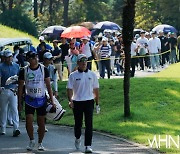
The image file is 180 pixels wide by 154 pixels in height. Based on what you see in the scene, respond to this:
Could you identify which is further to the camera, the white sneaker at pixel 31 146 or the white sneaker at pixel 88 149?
the white sneaker at pixel 31 146

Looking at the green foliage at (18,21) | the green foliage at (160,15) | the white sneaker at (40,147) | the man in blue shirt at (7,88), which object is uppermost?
the green foliage at (160,15)

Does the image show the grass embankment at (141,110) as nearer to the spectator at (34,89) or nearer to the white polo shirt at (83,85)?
the white polo shirt at (83,85)

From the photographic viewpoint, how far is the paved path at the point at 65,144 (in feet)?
39.6

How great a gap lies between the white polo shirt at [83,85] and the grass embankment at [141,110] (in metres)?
1.67

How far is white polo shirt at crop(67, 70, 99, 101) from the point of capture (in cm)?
1188

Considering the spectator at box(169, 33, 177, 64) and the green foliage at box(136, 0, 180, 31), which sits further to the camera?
the green foliage at box(136, 0, 180, 31)

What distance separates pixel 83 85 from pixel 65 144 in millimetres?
1603

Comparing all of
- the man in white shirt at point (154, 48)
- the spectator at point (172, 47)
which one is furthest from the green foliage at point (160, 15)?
the man in white shirt at point (154, 48)

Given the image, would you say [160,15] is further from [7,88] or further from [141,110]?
[7,88]

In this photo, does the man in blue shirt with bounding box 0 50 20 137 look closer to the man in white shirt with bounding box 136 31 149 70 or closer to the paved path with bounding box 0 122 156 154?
the paved path with bounding box 0 122 156 154

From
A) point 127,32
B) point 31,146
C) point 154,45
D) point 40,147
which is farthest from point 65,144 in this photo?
point 154,45

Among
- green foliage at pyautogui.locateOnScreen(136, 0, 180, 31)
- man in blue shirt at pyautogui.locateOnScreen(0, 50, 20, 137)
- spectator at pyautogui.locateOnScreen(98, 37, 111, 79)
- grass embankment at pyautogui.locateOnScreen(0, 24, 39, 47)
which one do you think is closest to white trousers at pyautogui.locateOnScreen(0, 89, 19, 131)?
man in blue shirt at pyautogui.locateOnScreen(0, 50, 20, 137)

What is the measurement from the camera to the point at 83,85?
39.0 ft

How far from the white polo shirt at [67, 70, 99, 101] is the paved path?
101 centimetres
